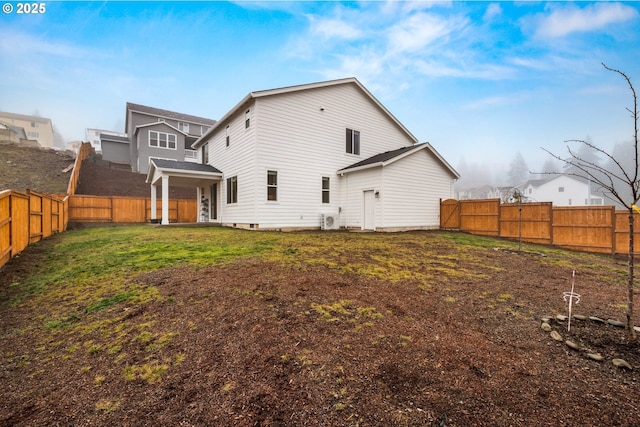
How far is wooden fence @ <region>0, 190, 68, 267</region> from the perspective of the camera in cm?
562

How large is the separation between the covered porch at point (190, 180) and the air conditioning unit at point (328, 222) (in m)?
6.77

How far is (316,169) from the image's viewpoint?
1408 cm

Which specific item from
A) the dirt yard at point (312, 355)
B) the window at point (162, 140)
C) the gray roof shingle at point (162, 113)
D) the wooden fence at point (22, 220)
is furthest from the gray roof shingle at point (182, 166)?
the gray roof shingle at point (162, 113)

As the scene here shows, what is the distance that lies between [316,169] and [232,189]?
4905 millimetres

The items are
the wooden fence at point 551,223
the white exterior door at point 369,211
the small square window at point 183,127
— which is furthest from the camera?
the small square window at point 183,127

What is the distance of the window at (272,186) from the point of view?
12.7 metres

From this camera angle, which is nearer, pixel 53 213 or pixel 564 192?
pixel 53 213

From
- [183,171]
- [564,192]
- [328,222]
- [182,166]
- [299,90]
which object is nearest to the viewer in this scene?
[299,90]

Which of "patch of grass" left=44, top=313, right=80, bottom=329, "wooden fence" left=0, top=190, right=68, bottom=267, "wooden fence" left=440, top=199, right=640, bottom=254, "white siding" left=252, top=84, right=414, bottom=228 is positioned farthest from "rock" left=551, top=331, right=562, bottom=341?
"white siding" left=252, top=84, right=414, bottom=228

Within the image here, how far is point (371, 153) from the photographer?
16.4 metres

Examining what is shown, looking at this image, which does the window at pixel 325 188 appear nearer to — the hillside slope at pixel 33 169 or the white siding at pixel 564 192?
the hillside slope at pixel 33 169

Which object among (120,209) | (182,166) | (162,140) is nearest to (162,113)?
(162,140)

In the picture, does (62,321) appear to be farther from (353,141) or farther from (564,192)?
(564,192)

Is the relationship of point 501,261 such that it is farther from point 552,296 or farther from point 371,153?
point 371,153
